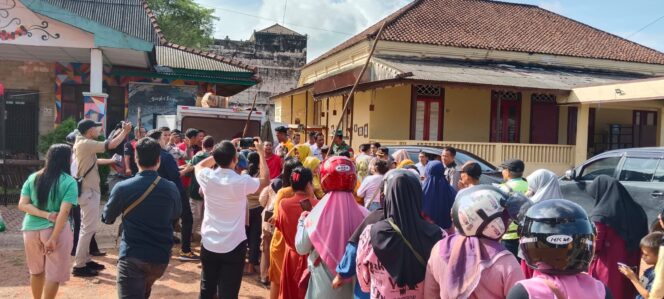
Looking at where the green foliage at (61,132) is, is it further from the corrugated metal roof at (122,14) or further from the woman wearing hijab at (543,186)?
the woman wearing hijab at (543,186)

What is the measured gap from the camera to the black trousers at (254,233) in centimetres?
623

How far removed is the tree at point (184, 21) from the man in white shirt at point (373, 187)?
29.6 meters

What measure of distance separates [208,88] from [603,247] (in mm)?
12004

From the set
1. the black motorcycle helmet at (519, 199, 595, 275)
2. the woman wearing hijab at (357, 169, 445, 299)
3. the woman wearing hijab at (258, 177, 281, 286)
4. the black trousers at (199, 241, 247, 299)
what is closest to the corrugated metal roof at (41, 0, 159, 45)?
the woman wearing hijab at (258, 177, 281, 286)

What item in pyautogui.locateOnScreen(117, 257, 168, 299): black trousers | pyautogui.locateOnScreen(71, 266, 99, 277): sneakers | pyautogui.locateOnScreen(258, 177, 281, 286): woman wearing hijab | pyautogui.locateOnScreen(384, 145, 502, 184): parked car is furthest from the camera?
pyautogui.locateOnScreen(384, 145, 502, 184): parked car

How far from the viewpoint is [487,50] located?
20750mm

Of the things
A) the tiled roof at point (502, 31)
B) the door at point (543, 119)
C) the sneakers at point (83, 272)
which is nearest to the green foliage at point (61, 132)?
the sneakers at point (83, 272)

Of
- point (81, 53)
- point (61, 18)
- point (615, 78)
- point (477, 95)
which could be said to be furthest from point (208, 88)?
point (615, 78)

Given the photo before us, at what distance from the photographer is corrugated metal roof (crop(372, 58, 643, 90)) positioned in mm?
15779

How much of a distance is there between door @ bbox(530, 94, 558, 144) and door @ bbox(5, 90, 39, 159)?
16.3 meters

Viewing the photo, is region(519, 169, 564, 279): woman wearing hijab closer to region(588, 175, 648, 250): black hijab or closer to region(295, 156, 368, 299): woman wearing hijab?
region(588, 175, 648, 250): black hijab

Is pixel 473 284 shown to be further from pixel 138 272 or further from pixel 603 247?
pixel 603 247

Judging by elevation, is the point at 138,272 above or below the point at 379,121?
below

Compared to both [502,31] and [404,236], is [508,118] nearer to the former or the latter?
[502,31]
